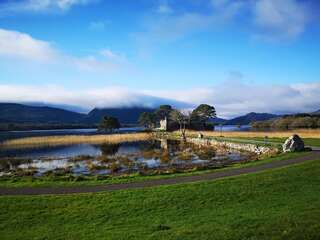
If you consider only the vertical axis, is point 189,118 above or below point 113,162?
above

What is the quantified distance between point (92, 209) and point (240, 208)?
560 cm

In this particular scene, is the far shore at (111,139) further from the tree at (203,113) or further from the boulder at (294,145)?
the tree at (203,113)

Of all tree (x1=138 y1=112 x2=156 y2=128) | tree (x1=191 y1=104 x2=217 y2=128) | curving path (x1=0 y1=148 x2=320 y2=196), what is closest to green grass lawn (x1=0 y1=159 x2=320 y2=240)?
curving path (x1=0 y1=148 x2=320 y2=196)

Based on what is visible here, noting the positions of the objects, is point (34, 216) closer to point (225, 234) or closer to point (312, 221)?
point (225, 234)

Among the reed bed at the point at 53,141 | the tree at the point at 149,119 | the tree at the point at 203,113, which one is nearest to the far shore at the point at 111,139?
the reed bed at the point at 53,141

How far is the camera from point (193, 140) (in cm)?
6188

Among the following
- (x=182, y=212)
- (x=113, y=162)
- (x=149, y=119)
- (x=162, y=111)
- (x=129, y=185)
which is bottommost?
(x=113, y=162)

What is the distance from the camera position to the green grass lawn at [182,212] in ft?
29.6

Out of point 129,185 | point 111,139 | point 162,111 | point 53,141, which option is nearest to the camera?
point 129,185

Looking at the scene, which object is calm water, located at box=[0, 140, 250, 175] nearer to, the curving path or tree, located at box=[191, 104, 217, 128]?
the curving path

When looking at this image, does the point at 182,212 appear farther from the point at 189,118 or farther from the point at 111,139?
the point at 189,118

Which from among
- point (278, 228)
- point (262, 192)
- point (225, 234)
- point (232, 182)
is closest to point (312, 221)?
point (278, 228)

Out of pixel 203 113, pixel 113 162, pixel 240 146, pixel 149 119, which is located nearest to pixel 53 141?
pixel 113 162

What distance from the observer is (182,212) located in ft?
38.4
